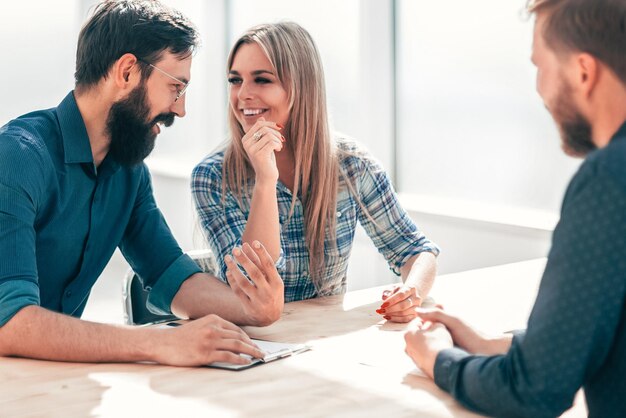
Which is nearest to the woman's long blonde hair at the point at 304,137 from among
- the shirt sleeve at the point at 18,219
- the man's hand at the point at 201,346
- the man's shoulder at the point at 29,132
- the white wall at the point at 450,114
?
the man's shoulder at the point at 29,132

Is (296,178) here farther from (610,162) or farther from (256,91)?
(610,162)

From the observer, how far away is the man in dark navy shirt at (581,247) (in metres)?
1.16

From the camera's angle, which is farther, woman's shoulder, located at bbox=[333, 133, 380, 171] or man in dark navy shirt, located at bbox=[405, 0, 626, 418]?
woman's shoulder, located at bbox=[333, 133, 380, 171]

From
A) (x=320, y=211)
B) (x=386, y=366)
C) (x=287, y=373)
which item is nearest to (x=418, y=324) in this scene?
(x=386, y=366)

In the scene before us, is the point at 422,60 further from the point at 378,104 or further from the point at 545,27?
the point at 545,27

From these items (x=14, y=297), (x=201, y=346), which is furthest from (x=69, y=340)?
(x=201, y=346)

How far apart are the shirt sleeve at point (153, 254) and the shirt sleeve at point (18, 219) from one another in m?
0.39

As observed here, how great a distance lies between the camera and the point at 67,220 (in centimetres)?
213

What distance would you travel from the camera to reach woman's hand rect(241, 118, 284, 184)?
2436mm

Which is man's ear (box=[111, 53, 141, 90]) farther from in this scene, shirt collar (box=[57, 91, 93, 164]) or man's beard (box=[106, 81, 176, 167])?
shirt collar (box=[57, 91, 93, 164])

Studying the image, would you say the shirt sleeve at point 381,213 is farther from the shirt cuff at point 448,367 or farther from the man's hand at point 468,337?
the shirt cuff at point 448,367

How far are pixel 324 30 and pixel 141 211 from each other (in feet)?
8.18

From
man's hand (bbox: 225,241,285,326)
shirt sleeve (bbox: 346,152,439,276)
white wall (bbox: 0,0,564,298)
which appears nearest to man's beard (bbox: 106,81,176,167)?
man's hand (bbox: 225,241,285,326)

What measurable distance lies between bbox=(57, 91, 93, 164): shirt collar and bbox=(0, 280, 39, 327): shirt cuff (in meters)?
0.42
